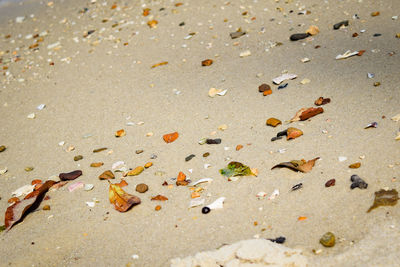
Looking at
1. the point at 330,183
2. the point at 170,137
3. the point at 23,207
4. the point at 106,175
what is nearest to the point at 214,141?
the point at 170,137

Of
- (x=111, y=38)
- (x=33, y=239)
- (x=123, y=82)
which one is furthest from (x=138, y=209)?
(x=111, y=38)

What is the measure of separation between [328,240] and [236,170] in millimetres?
800

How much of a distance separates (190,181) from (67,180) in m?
0.90

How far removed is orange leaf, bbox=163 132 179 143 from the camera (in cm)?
310

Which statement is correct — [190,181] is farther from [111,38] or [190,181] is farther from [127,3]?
[127,3]

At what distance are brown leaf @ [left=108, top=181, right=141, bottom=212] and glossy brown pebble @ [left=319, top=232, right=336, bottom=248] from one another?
3.59 ft

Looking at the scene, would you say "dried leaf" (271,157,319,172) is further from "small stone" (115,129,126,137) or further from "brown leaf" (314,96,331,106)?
"small stone" (115,129,126,137)

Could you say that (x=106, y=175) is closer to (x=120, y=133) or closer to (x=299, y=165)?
(x=120, y=133)

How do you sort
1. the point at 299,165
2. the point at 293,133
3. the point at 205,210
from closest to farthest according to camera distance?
1. the point at 205,210
2. the point at 299,165
3. the point at 293,133

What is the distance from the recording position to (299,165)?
2.52 metres

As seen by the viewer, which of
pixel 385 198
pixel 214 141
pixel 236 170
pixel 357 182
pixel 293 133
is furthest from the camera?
pixel 214 141

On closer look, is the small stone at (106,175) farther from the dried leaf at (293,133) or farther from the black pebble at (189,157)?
the dried leaf at (293,133)

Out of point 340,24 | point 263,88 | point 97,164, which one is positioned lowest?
point 97,164

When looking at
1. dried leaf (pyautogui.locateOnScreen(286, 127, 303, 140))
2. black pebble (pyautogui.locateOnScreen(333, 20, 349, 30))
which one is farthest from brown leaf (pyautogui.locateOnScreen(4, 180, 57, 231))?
black pebble (pyautogui.locateOnScreen(333, 20, 349, 30))
